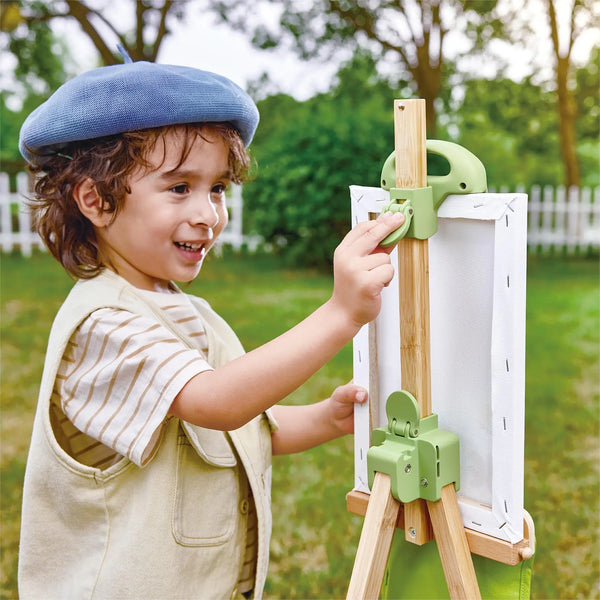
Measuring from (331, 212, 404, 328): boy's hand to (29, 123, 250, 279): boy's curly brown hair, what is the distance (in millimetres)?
410

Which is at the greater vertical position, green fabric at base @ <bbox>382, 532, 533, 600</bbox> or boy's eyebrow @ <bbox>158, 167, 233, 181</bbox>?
boy's eyebrow @ <bbox>158, 167, 233, 181</bbox>

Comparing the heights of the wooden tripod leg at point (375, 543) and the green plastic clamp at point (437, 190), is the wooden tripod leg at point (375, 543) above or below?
below

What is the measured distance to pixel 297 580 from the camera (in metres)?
2.54

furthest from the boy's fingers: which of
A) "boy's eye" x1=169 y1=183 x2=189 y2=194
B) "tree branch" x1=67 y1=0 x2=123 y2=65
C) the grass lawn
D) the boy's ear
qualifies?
"tree branch" x1=67 y1=0 x2=123 y2=65

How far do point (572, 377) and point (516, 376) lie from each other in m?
3.78

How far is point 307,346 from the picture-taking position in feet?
3.94

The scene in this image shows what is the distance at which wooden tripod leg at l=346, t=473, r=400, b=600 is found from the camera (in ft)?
4.09

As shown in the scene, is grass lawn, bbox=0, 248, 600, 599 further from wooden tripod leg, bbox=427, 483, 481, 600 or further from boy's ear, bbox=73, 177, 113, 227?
boy's ear, bbox=73, 177, 113, 227

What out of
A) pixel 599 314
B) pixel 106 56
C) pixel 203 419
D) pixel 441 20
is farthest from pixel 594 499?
pixel 441 20

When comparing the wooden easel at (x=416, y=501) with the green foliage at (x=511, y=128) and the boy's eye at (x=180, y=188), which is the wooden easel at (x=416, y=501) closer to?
the boy's eye at (x=180, y=188)

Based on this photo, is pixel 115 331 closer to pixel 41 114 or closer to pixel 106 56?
pixel 41 114

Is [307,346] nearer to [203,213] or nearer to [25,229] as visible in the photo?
[203,213]

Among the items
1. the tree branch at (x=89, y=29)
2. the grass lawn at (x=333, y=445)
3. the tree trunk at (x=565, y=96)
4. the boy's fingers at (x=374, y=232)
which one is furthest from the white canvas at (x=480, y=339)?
the tree trunk at (x=565, y=96)

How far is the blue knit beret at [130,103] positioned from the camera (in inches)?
54.4
